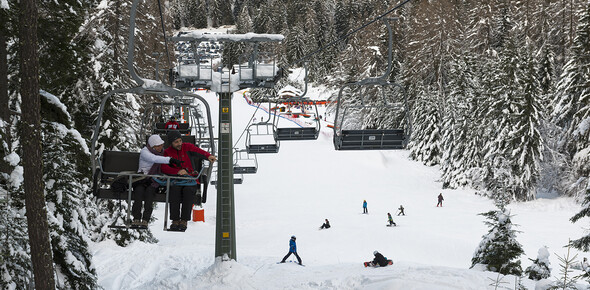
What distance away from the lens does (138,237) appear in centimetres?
2291

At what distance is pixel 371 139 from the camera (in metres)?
15.4

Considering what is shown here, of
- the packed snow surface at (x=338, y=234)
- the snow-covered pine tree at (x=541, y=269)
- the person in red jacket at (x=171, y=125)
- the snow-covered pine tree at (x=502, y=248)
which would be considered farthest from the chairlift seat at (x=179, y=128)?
the snow-covered pine tree at (x=541, y=269)

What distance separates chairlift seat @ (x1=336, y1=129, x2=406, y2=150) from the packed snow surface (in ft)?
11.9

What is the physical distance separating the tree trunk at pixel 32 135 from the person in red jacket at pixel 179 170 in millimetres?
2088

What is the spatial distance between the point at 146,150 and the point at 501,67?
114ft

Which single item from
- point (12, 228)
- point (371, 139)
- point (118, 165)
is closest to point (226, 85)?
point (371, 139)

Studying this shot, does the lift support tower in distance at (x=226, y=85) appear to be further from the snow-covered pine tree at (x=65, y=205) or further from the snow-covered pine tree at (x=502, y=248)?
the snow-covered pine tree at (x=502, y=248)

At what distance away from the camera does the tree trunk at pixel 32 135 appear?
8562 millimetres

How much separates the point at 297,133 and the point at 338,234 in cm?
1116

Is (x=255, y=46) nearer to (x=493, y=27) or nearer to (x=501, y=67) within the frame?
(x=501, y=67)

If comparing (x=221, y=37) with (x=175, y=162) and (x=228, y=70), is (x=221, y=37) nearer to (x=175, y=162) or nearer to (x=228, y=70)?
(x=228, y=70)

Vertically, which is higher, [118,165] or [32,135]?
[32,135]

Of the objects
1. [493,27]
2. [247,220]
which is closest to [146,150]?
[247,220]

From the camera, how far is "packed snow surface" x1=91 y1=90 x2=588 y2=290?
50.5 feet
